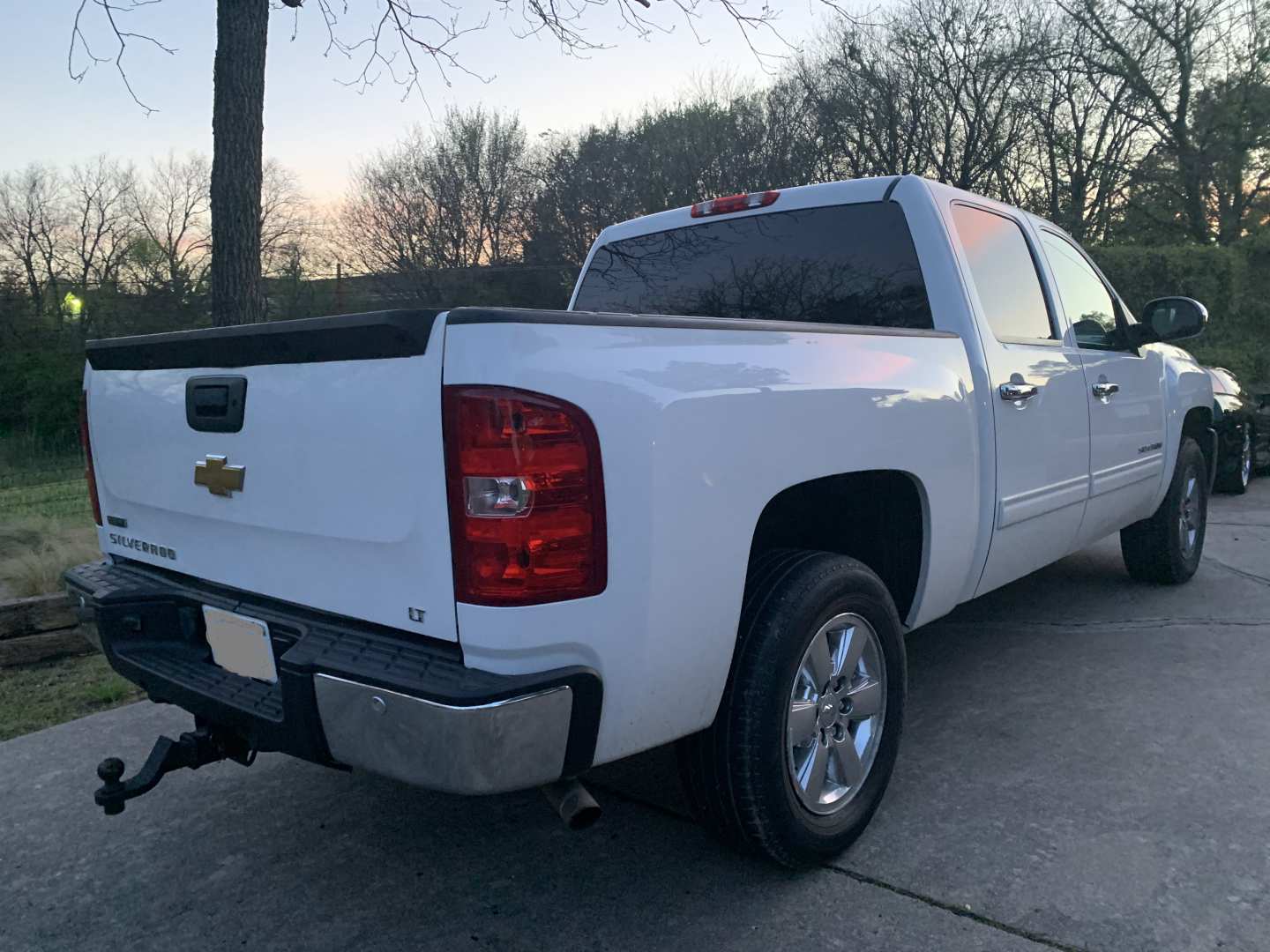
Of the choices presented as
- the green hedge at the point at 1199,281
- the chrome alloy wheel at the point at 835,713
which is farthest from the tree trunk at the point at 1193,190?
the chrome alloy wheel at the point at 835,713

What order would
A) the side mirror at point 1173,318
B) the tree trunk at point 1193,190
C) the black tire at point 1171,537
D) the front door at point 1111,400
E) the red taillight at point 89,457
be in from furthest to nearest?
the tree trunk at point 1193,190 → the black tire at point 1171,537 → the side mirror at point 1173,318 → the front door at point 1111,400 → the red taillight at point 89,457

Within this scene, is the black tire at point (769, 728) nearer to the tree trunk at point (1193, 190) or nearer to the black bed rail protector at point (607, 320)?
the black bed rail protector at point (607, 320)

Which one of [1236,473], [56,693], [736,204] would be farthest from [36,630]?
[1236,473]

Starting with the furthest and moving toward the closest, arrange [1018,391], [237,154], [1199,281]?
[1199,281]
[237,154]
[1018,391]

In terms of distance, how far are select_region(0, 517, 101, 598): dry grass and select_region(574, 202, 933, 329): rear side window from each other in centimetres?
335

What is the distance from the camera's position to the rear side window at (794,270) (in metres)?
3.37

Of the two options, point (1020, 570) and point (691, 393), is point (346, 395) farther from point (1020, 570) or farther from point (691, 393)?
point (1020, 570)

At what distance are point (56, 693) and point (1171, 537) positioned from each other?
5.48 metres

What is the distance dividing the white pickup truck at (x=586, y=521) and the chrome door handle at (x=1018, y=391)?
0.04ft

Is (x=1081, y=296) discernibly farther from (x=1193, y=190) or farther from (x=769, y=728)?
(x=1193, y=190)

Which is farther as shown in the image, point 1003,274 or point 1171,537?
point 1171,537

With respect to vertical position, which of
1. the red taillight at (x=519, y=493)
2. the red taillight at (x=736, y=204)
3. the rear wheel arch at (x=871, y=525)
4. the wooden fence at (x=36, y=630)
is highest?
the red taillight at (x=736, y=204)

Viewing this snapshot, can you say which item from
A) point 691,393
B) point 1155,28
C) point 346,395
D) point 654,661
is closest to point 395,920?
point 654,661

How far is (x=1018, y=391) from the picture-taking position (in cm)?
333
